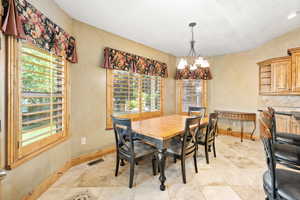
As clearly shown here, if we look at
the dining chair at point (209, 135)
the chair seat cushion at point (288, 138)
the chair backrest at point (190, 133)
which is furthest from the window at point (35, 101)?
the chair seat cushion at point (288, 138)

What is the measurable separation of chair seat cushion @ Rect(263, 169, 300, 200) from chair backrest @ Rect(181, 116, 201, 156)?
2.90 ft

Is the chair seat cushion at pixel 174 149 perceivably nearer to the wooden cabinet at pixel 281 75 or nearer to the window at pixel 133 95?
the window at pixel 133 95

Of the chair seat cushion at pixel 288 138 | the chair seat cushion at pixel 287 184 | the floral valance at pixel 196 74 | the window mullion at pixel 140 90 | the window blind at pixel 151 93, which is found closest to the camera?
the chair seat cushion at pixel 287 184

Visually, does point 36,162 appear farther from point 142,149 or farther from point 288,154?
point 288,154

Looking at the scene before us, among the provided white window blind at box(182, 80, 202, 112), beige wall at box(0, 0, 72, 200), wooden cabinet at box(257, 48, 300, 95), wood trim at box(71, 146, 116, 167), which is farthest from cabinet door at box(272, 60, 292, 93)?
beige wall at box(0, 0, 72, 200)

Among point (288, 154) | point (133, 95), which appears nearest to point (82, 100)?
point (133, 95)

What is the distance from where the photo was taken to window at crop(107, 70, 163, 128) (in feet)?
9.69

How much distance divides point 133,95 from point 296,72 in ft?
11.8

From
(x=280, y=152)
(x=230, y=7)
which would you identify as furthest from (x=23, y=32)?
(x=280, y=152)

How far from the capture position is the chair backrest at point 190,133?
72.4 inches

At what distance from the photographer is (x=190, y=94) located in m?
4.69

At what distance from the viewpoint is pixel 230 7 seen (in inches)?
81.5

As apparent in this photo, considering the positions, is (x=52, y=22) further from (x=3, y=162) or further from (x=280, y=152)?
(x=280, y=152)

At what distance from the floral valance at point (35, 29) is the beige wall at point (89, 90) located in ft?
0.88
